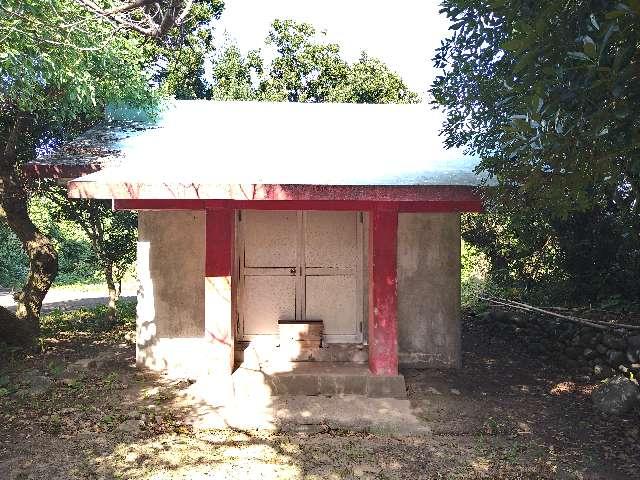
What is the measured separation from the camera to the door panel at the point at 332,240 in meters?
7.39

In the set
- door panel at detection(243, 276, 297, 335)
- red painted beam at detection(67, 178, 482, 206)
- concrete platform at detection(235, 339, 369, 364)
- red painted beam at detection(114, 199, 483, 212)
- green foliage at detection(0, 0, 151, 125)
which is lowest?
concrete platform at detection(235, 339, 369, 364)

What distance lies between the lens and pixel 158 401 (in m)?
6.00

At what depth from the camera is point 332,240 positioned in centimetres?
739

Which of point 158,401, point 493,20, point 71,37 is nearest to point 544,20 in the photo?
point 493,20

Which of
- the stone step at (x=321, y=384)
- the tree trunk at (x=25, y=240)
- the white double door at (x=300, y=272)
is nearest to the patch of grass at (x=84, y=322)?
the tree trunk at (x=25, y=240)

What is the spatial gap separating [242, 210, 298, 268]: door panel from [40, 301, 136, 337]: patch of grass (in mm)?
4534

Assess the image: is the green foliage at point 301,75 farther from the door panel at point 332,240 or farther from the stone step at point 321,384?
the stone step at point 321,384

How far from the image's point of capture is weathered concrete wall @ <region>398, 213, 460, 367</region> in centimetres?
720

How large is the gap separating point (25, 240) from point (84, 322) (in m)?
2.77

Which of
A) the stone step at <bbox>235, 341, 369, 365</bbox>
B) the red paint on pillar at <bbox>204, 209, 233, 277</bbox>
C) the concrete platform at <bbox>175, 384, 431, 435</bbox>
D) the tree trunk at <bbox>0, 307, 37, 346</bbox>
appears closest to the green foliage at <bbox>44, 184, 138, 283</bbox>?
the tree trunk at <bbox>0, 307, 37, 346</bbox>

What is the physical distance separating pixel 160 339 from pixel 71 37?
382 cm

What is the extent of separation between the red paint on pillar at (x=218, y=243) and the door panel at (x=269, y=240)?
1.01m

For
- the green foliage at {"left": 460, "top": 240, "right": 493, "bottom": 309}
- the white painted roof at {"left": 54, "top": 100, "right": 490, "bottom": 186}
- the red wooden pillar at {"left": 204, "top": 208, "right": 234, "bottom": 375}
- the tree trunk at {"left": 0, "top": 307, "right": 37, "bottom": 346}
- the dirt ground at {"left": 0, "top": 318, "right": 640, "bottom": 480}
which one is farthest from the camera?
the green foliage at {"left": 460, "top": 240, "right": 493, "bottom": 309}

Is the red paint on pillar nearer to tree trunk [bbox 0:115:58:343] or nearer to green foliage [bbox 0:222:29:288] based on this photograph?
tree trunk [bbox 0:115:58:343]
